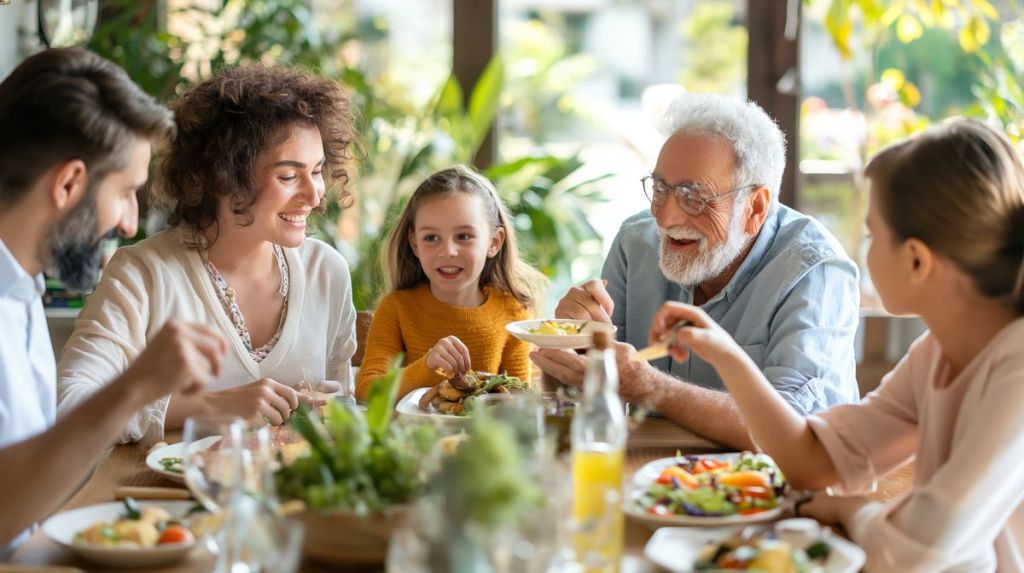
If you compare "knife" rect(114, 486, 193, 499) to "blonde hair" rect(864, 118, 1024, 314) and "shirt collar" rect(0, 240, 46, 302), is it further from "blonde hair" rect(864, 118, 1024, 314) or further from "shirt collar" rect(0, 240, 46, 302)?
"blonde hair" rect(864, 118, 1024, 314)

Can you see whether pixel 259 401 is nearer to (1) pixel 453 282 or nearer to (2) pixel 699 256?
(1) pixel 453 282

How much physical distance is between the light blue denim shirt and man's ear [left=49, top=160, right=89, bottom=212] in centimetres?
140

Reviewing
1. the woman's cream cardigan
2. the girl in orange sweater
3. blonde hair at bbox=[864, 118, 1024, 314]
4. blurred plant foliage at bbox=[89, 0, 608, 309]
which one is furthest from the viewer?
blurred plant foliage at bbox=[89, 0, 608, 309]

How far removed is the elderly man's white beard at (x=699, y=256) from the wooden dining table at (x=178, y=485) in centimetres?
46

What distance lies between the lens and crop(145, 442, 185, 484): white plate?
1.83 meters

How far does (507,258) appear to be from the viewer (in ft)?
9.67

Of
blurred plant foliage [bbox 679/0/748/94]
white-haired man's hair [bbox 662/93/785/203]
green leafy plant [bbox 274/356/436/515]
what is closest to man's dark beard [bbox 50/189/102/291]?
green leafy plant [bbox 274/356/436/515]

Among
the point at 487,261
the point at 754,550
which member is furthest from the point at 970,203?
the point at 487,261

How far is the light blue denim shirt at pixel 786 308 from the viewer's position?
2367 millimetres

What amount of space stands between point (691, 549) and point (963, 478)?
38 centimetres

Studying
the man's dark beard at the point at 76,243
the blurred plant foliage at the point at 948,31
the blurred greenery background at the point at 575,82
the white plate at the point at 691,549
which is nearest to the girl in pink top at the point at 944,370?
the white plate at the point at 691,549

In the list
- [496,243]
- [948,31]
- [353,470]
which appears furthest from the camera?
[948,31]

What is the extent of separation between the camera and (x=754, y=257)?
2664 millimetres

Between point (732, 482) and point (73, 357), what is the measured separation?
1289 mm
